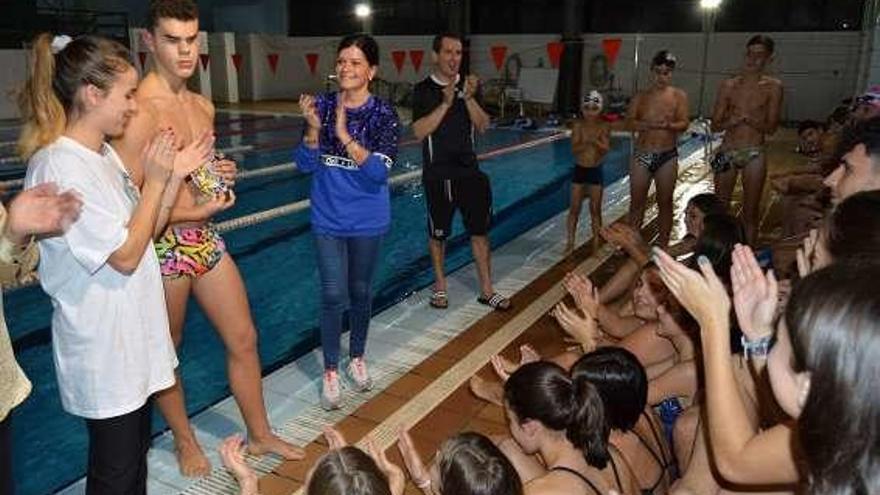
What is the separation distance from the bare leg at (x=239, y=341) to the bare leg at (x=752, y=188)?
481 centimetres

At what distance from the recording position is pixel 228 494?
2799mm

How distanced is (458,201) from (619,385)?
2.53m

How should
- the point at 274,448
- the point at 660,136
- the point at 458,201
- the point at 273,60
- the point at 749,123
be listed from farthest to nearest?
1. the point at 273,60
2. the point at 660,136
3. the point at 749,123
4. the point at 458,201
5. the point at 274,448

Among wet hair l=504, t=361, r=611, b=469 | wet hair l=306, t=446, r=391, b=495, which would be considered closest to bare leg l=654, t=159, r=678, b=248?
wet hair l=504, t=361, r=611, b=469

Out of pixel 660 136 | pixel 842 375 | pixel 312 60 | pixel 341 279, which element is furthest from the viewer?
pixel 312 60

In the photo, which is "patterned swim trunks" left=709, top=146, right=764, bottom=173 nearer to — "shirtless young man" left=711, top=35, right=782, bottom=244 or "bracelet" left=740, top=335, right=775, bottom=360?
"shirtless young man" left=711, top=35, right=782, bottom=244

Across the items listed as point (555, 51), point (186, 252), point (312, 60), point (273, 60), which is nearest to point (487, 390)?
point (186, 252)

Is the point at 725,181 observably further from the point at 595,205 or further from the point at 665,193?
the point at 595,205

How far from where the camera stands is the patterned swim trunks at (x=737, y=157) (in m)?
6.12

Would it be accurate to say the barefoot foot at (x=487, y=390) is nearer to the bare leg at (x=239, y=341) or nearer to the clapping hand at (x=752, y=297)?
the bare leg at (x=239, y=341)

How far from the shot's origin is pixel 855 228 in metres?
1.79

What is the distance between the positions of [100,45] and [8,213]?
1.92 ft

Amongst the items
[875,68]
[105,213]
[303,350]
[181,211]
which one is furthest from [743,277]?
[875,68]

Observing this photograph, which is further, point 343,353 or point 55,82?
→ point 343,353
